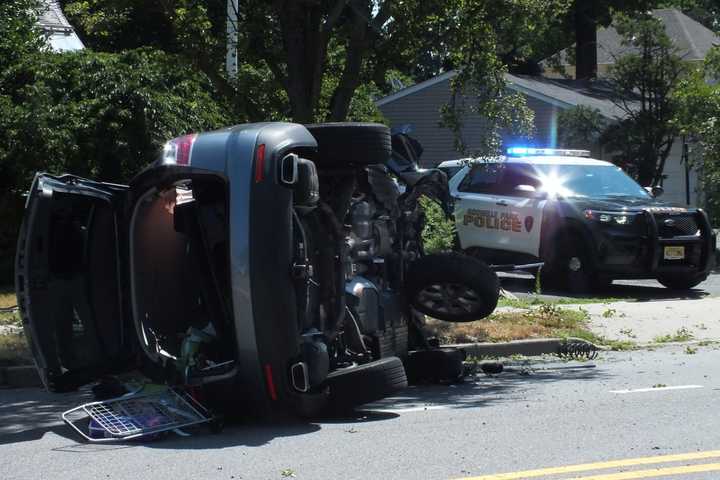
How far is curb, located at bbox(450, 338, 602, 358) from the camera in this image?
11094 mm

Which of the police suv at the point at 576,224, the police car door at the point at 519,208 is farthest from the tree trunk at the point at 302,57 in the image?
the police car door at the point at 519,208

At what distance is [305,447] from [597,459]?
171cm

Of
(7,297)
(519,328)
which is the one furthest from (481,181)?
(7,297)

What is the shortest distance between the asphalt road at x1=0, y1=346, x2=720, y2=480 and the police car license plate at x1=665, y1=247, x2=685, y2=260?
5.94 m

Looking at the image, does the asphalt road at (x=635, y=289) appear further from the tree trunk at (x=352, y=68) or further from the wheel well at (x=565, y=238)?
the tree trunk at (x=352, y=68)

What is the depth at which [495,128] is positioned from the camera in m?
12.1

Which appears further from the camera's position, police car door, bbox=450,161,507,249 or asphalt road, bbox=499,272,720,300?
police car door, bbox=450,161,507,249

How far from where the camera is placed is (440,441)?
686cm

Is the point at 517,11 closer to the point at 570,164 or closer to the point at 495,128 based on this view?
the point at 495,128

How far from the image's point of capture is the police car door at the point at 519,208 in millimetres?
15641

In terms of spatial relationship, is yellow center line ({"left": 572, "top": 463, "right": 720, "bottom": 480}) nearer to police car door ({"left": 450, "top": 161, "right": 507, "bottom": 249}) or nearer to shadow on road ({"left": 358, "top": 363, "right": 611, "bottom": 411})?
shadow on road ({"left": 358, "top": 363, "right": 611, "bottom": 411})

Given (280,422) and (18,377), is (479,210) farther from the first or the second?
(280,422)

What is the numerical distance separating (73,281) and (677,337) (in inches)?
276

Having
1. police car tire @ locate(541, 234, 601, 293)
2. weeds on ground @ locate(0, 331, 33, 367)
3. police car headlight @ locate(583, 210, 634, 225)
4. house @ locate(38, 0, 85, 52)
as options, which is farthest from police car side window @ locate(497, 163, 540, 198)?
house @ locate(38, 0, 85, 52)
